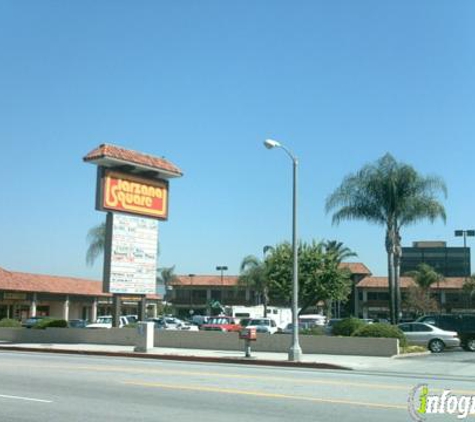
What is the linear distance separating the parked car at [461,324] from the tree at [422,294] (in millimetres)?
42853

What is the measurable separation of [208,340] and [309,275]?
15.7 meters

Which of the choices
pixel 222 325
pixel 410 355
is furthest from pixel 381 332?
pixel 222 325

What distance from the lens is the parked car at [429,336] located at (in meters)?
32.6

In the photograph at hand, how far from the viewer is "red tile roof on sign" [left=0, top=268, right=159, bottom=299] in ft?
202

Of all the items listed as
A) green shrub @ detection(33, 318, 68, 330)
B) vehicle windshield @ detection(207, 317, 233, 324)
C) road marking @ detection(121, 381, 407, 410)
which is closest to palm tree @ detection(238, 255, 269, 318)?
vehicle windshield @ detection(207, 317, 233, 324)

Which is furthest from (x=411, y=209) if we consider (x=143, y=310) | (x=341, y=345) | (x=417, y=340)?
(x=143, y=310)

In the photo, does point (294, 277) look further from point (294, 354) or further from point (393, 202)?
point (393, 202)

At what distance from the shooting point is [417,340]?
33.4m

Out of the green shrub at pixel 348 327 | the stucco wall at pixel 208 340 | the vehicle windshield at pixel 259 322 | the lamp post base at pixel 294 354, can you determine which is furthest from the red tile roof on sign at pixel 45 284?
the lamp post base at pixel 294 354

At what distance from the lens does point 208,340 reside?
32625 millimetres

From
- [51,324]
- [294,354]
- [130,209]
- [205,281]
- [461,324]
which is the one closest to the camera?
[294,354]

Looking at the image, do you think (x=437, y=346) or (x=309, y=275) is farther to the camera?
(x=309, y=275)

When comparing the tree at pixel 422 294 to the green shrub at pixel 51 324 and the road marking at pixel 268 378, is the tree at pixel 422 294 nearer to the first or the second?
the green shrub at pixel 51 324

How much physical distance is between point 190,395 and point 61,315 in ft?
191
